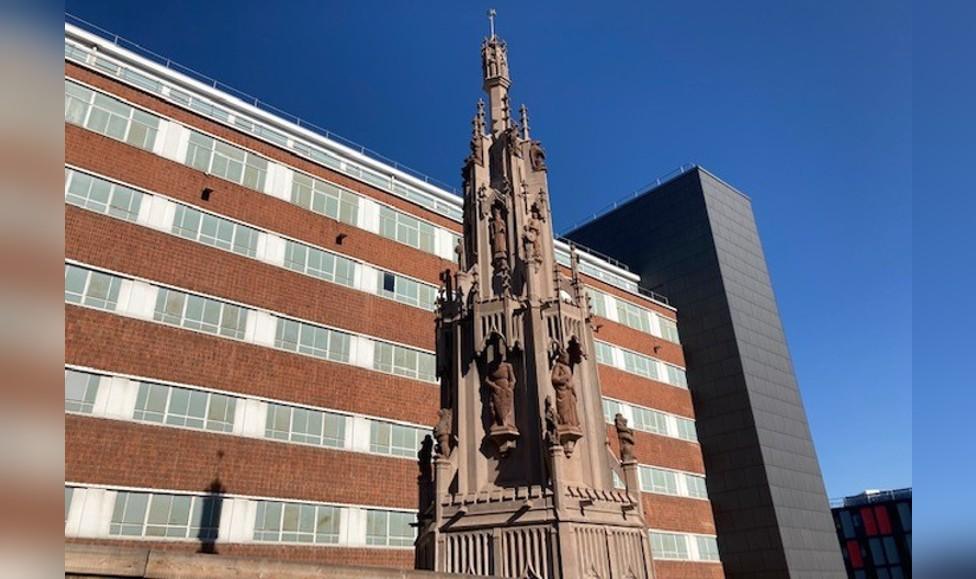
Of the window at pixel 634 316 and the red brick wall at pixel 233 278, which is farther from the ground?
the window at pixel 634 316

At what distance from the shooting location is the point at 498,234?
45.6ft

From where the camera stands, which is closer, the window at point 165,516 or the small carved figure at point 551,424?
the small carved figure at point 551,424

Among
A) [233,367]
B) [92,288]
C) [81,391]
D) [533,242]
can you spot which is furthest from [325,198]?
[533,242]

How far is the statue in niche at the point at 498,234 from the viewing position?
535 inches

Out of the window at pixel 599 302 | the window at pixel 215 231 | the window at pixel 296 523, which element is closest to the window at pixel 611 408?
the window at pixel 599 302

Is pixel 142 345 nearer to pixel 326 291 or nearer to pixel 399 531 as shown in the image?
pixel 326 291

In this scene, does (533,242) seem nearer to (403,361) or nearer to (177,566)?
(177,566)

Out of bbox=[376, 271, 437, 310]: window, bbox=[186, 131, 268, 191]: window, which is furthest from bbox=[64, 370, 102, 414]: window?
bbox=[376, 271, 437, 310]: window

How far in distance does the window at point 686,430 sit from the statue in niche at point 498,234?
1289 inches

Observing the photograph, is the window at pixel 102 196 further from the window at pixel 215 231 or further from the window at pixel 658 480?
the window at pixel 658 480

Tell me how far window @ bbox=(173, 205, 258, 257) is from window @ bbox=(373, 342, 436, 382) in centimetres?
721

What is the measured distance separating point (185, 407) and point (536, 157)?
51.8 ft

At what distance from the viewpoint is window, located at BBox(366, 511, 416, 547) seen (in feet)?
79.6

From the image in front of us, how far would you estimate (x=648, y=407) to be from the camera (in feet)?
132
